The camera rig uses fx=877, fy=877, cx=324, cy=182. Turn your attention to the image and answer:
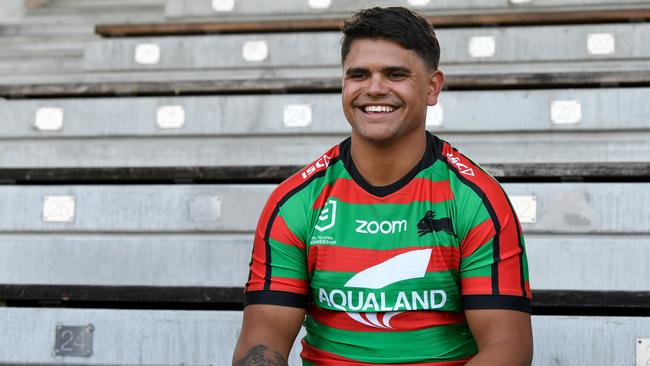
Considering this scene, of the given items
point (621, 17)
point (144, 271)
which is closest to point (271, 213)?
point (144, 271)

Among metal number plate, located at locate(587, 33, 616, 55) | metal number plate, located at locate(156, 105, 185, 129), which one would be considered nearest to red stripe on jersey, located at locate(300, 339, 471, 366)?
metal number plate, located at locate(156, 105, 185, 129)

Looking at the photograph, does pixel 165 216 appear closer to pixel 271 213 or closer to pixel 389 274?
pixel 271 213

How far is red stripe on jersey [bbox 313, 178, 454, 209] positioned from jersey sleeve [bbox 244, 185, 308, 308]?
0.07m

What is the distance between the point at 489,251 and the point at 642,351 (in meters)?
0.74

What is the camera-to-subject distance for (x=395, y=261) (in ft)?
4.58

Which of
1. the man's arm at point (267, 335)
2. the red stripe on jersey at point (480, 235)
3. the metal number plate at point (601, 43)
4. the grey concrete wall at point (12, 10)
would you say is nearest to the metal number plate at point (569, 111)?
the metal number plate at point (601, 43)

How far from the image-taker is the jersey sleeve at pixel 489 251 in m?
1.37

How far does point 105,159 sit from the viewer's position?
2664 mm

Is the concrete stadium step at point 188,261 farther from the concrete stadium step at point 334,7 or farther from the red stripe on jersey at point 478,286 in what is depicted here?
the concrete stadium step at point 334,7

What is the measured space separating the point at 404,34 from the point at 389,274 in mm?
395

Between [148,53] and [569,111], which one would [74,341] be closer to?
[148,53]

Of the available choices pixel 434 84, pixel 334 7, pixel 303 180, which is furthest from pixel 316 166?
pixel 334 7

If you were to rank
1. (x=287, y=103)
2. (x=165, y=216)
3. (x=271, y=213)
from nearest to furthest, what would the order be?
(x=271, y=213) < (x=165, y=216) < (x=287, y=103)

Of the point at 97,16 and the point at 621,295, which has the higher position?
the point at 97,16
